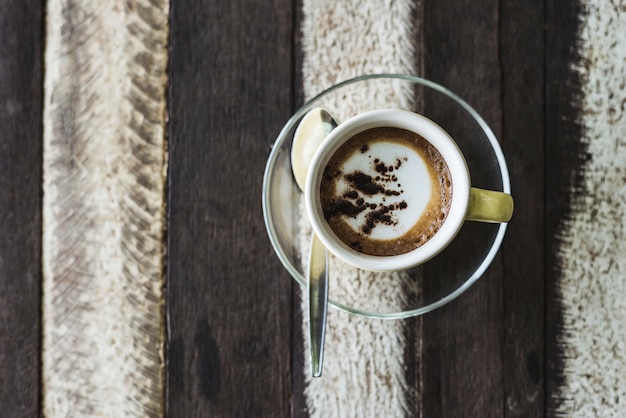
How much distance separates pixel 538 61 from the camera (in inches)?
32.4

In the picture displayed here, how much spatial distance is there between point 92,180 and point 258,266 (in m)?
0.23

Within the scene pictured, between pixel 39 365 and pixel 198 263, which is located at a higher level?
pixel 198 263

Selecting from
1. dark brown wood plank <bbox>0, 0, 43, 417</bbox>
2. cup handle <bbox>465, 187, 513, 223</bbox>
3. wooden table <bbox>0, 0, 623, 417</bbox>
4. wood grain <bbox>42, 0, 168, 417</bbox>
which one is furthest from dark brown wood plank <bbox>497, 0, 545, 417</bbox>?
dark brown wood plank <bbox>0, 0, 43, 417</bbox>

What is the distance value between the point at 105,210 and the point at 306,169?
267 millimetres

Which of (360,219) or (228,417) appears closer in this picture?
(360,219)

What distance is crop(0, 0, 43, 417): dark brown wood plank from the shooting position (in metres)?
0.83

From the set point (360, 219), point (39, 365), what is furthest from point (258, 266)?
point (39, 365)

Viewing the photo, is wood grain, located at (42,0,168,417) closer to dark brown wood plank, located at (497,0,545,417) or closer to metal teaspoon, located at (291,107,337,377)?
metal teaspoon, located at (291,107,337,377)

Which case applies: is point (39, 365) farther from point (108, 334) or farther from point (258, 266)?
point (258, 266)

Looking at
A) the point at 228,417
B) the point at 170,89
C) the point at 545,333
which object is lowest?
the point at 228,417

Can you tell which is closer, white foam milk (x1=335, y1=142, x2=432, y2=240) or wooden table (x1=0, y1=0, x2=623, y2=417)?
white foam milk (x1=335, y1=142, x2=432, y2=240)

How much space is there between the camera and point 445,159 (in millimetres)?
670

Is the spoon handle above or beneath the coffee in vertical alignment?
beneath

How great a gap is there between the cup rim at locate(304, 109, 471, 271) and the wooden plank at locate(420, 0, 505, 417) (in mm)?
174
